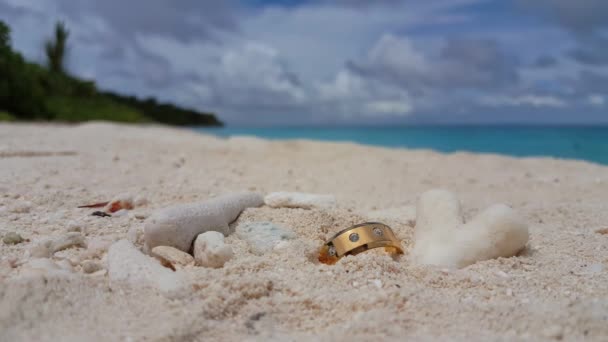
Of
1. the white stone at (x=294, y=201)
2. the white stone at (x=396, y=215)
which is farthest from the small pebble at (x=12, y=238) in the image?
the white stone at (x=396, y=215)

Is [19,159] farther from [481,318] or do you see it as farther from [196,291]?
[481,318]

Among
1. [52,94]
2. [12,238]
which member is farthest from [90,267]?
[52,94]

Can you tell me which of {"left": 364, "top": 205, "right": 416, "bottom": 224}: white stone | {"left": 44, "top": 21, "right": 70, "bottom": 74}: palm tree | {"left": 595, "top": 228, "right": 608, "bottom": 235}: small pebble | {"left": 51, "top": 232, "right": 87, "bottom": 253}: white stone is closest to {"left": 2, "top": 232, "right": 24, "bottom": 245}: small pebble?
{"left": 51, "top": 232, "right": 87, "bottom": 253}: white stone

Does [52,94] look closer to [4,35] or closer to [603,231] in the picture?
[4,35]

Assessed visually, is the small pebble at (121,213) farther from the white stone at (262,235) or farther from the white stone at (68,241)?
the white stone at (262,235)

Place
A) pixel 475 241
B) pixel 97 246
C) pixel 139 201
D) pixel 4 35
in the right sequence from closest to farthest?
pixel 97 246
pixel 475 241
pixel 139 201
pixel 4 35
